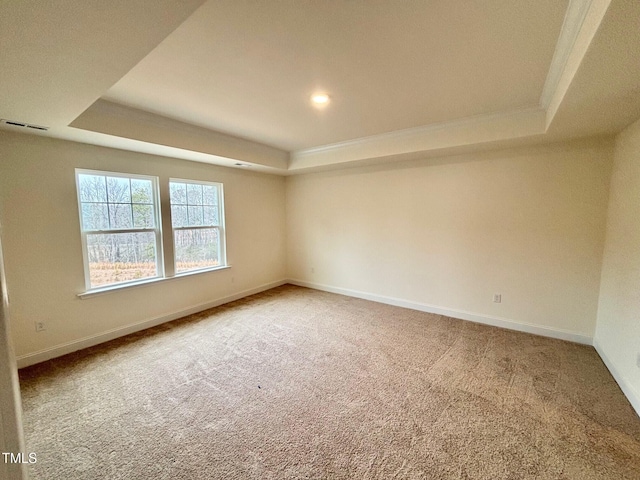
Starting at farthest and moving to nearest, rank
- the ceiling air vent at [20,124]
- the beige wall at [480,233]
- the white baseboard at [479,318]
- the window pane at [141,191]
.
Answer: the window pane at [141,191]
the white baseboard at [479,318]
the beige wall at [480,233]
the ceiling air vent at [20,124]

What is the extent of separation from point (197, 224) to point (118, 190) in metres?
1.14

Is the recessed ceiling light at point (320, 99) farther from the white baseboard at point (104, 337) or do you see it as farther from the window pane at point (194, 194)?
the white baseboard at point (104, 337)

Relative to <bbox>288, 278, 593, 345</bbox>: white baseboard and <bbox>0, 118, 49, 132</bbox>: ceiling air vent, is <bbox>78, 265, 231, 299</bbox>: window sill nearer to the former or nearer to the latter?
<bbox>0, 118, 49, 132</bbox>: ceiling air vent

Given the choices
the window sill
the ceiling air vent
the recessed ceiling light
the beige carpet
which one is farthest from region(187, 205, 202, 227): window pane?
the recessed ceiling light

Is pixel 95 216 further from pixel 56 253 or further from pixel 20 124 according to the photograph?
pixel 20 124

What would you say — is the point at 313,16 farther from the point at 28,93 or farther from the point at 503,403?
the point at 503,403

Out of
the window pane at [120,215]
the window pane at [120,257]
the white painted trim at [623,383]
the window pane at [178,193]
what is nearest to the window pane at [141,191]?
the window pane at [120,215]

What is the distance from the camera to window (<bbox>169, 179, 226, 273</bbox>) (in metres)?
4.01

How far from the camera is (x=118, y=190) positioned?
3.37 metres

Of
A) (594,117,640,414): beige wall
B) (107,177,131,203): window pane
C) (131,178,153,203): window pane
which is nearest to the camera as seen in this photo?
(594,117,640,414): beige wall

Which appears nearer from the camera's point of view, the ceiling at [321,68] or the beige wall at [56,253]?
the ceiling at [321,68]

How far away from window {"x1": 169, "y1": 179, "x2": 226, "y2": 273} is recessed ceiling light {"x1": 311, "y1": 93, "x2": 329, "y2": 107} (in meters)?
2.44

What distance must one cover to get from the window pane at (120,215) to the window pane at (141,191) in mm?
152

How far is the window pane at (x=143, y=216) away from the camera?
3.54 meters
